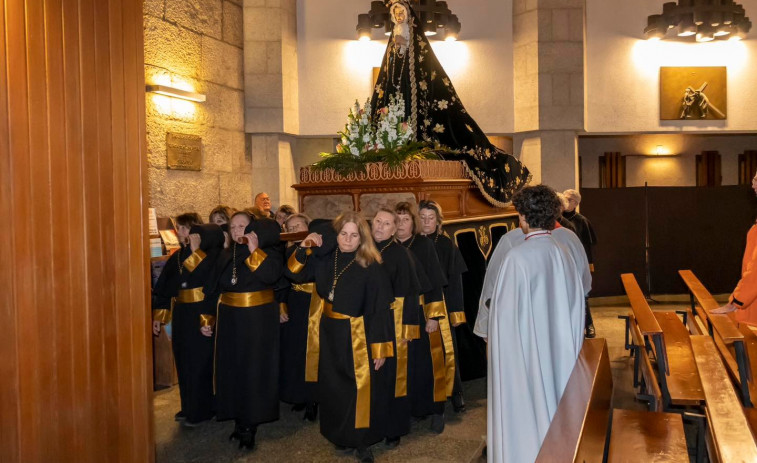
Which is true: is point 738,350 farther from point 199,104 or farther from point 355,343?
point 199,104

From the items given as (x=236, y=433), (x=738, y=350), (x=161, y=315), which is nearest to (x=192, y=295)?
(x=161, y=315)

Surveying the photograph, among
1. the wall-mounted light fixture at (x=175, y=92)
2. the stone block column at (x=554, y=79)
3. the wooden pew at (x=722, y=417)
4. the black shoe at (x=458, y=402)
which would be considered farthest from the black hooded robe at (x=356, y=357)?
the stone block column at (x=554, y=79)

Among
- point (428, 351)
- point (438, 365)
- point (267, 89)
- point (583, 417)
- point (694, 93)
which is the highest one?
point (267, 89)

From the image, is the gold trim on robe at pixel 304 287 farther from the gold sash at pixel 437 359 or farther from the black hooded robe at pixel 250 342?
the gold sash at pixel 437 359

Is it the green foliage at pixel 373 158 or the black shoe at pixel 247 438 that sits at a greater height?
the green foliage at pixel 373 158

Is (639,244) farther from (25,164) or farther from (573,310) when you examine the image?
(25,164)

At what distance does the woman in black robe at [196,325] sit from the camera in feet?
17.8

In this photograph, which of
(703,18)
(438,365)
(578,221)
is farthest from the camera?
(703,18)

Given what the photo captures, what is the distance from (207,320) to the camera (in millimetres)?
5348

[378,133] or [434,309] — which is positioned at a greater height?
[378,133]

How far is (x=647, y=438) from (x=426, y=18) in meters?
8.44

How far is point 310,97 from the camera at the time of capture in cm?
1139

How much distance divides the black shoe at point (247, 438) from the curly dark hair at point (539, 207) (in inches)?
98.5

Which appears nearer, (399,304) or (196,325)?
(399,304)
